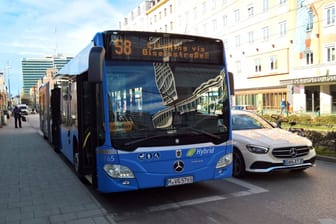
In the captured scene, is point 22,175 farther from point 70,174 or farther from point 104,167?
point 104,167

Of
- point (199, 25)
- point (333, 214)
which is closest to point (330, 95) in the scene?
point (199, 25)

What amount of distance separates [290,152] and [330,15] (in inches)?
1069

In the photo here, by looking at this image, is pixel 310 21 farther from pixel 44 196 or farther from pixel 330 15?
pixel 44 196

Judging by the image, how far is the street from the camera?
527cm

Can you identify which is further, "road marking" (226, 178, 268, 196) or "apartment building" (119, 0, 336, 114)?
"apartment building" (119, 0, 336, 114)

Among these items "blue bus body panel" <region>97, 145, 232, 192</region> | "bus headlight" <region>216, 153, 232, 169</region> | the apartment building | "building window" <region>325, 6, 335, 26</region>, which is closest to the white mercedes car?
"bus headlight" <region>216, 153, 232, 169</region>

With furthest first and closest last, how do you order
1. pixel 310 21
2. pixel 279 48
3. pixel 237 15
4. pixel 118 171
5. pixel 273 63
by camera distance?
pixel 237 15 < pixel 273 63 < pixel 279 48 < pixel 310 21 < pixel 118 171

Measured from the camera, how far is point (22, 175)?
28.2 feet

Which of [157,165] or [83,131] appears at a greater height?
[83,131]

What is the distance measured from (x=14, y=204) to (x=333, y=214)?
17.6 feet

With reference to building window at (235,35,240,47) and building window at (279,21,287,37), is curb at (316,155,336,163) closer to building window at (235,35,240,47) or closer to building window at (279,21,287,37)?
building window at (279,21,287,37)

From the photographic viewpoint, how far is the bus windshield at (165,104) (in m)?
5.40

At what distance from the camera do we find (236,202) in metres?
6.02

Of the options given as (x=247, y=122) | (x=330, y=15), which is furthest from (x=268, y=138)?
(x=330, y=15)
